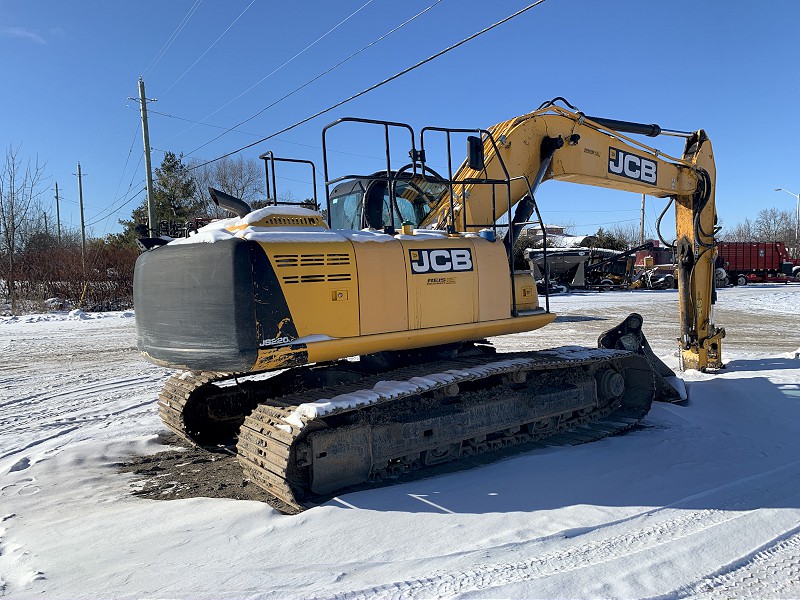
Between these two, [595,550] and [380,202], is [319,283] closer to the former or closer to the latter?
[380,202]

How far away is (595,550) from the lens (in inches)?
139

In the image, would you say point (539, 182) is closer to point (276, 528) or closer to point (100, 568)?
point (276, 528)

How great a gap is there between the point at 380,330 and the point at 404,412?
2.26 ft

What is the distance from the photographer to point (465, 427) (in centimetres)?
501

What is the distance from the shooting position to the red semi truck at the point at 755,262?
36.5 metres

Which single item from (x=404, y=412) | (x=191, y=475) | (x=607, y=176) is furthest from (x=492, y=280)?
(x=191, y=475)

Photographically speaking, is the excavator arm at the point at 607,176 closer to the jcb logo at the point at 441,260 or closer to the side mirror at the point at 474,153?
the side mirror at the point at 474,153

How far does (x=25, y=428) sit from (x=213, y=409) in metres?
2.46

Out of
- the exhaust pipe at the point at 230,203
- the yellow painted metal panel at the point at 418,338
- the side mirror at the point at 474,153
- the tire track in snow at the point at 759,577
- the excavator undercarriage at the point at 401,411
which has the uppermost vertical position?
the side mirror at the point at 474,153

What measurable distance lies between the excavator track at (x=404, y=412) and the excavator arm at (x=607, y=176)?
4.81 ft

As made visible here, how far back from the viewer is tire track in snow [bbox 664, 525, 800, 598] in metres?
3.08

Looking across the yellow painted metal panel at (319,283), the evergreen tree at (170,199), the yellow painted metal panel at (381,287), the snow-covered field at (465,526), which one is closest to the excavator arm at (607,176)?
the yellow painted metal panel at (381,287)

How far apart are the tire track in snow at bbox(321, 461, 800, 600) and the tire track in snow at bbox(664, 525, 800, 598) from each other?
0.17 meters

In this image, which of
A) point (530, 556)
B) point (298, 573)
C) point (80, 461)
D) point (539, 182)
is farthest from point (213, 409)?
point (539, 182)
